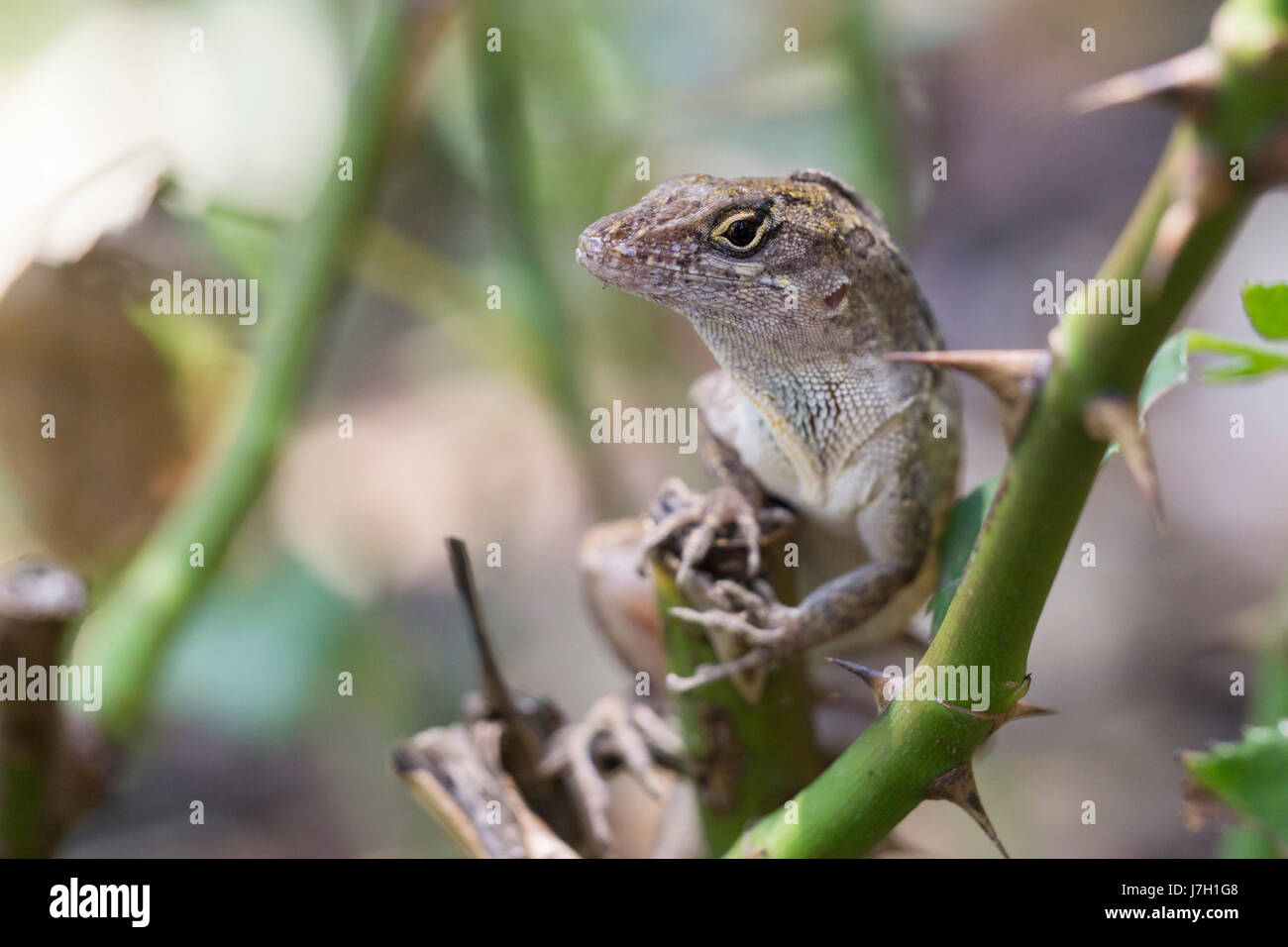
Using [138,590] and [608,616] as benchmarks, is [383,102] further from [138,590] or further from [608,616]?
[608,616]

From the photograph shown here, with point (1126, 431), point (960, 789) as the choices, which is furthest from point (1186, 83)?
point (960, 789)

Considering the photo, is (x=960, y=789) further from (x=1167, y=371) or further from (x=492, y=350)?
(x=492, y=350)

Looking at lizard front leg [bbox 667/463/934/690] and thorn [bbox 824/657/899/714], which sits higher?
lizard front leg [bbox 667/463/934/690]

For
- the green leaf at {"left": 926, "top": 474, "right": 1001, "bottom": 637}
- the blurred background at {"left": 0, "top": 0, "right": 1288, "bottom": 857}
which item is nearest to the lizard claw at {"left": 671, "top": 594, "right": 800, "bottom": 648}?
the green leaf at {"left": 926, "top": 474, "right": 1001, "bottom": 637}

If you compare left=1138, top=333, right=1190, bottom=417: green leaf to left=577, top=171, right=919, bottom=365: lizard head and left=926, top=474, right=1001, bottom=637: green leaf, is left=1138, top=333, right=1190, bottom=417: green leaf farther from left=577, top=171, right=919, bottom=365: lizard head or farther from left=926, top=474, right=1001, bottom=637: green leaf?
left=577, top=171, right=919, bottom=365: lizard head

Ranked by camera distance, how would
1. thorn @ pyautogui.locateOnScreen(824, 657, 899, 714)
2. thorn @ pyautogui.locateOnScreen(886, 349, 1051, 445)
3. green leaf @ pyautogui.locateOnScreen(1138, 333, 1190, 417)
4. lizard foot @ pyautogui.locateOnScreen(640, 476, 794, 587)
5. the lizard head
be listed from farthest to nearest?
1. lizard foot @ pyautogui.locateOnScreen(640, 476, 794, 587)
2. the lizard head
3. thorn @ pyautogui.locateOnScreen(824, 657, 899, 714)
4. green leaf @ pyautogui.locateOnScreen(1138, 333, 1190, 417)
5. thorn @ pyautogui.locateOnScreen(886, 349, 1051, 445)

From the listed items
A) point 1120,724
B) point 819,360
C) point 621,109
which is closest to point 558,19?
point 621,109

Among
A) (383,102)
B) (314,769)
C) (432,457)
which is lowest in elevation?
(314,769)
